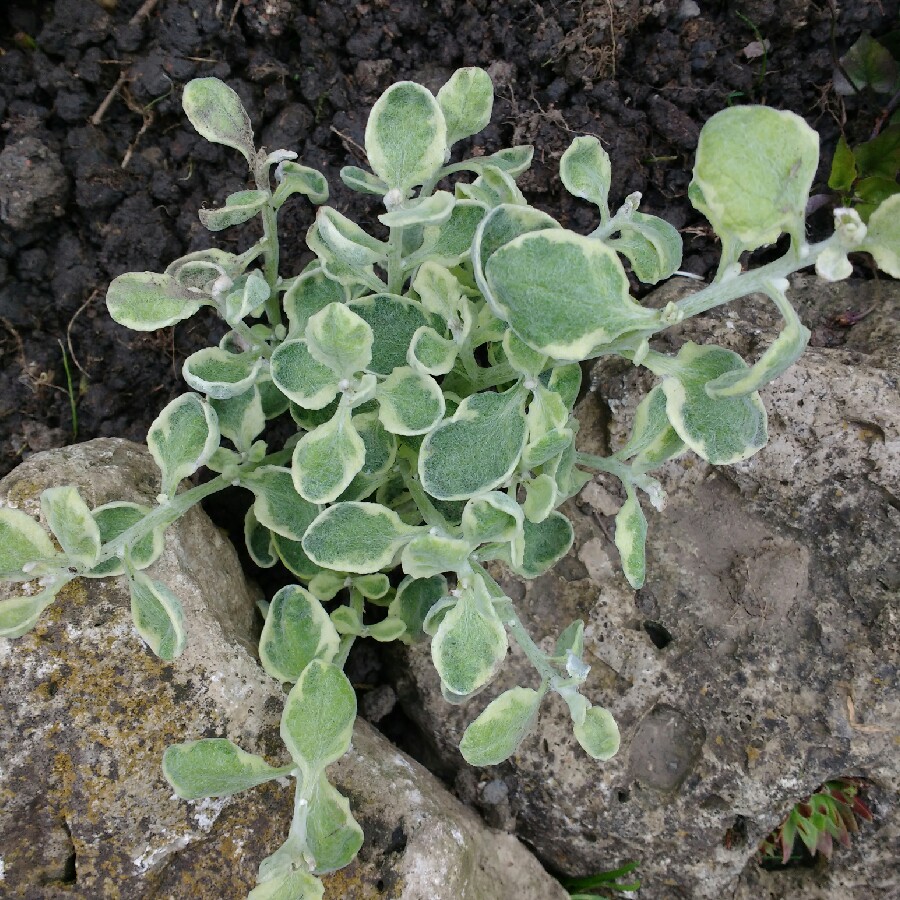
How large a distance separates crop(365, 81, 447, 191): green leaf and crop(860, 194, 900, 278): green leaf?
604mm

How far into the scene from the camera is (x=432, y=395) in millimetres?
1307

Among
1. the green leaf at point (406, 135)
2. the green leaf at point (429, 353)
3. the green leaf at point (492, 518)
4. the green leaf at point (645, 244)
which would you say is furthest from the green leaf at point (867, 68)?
the green leaf at point (492, 518)

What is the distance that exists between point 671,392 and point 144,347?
1.31 m

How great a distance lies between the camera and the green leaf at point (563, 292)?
1062 millimetres

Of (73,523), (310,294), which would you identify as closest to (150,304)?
(310,294)

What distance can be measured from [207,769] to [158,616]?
0.23 metres

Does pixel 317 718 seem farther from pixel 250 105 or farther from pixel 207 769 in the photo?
pixel 250 105

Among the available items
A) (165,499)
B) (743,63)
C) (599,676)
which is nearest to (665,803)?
(599,676)

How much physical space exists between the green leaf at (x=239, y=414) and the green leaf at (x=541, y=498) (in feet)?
1.71

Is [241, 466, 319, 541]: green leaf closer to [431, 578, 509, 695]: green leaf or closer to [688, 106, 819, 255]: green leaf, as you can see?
[431, 578, 509, 695]: green leaf

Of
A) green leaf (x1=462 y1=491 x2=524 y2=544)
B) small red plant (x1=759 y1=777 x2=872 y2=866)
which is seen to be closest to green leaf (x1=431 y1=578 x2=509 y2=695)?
green leaf (x1=462 y1=491 x2=524 y2=544)

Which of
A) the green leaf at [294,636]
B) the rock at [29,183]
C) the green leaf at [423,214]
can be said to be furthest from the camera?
the rock at [29,183]

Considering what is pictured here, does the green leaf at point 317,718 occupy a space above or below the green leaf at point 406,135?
below

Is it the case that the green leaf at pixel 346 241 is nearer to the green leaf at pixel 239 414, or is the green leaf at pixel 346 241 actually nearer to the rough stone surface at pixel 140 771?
the green leaf at pixel 239 414
